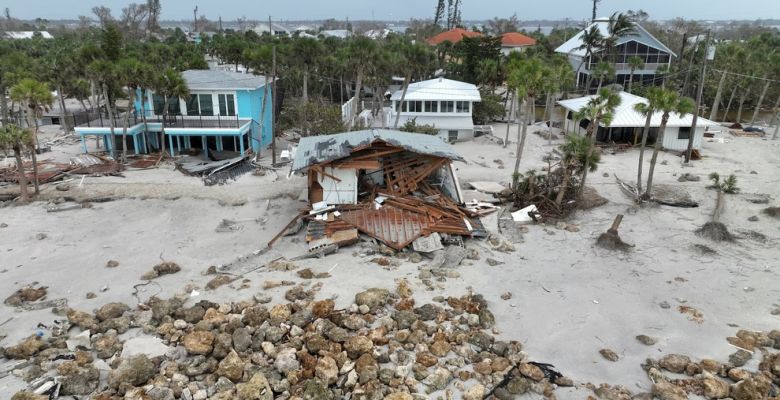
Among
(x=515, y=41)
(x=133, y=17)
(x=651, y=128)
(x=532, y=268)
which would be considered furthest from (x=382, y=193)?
(x=133, y=17)

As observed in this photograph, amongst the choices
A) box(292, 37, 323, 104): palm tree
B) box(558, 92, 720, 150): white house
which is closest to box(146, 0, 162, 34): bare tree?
box(292, 37, 323, 104): palm tree

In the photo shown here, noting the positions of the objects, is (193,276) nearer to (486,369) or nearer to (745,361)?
(486,369)

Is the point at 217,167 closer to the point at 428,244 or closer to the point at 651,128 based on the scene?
the point at 428,244

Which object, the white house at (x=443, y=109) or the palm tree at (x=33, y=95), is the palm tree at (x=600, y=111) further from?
the palm tree at (x=33, y=95)

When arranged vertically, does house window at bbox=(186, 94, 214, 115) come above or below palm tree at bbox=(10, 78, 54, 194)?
below

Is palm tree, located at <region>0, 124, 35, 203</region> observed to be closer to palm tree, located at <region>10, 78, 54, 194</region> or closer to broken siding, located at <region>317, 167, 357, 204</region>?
palm tree, located at <region>10, 78, 54, 194</region>
